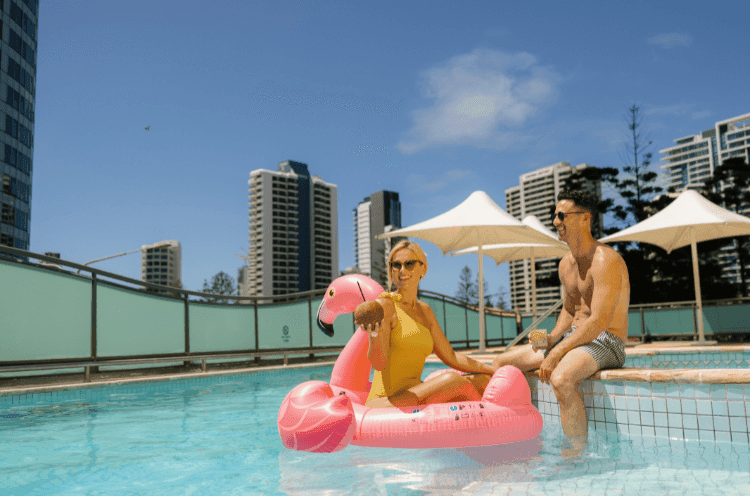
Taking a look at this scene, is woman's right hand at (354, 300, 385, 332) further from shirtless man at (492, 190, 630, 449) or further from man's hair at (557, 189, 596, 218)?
man's hair at (557, 189, 596, 218)

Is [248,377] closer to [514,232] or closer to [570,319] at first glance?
[514,232]

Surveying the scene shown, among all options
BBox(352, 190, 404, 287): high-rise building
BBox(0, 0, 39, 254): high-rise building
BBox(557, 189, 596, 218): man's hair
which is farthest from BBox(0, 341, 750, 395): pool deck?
BBox(352, 190, 404, 287): high-rise building

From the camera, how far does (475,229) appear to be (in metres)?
10.5

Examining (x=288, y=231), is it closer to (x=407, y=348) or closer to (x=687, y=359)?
(x=687, y=359)

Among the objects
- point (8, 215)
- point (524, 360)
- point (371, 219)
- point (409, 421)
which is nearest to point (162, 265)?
point (371, 219)

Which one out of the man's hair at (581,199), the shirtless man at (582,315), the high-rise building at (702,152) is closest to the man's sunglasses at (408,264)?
the shirtless man at (582,315)


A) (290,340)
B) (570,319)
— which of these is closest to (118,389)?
(290,340)

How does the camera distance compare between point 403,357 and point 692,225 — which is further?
point 692,225

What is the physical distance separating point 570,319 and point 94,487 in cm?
330

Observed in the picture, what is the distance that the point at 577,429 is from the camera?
347cm

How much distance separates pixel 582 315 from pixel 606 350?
0.28 meters

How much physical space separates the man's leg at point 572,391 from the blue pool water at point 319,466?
134mm

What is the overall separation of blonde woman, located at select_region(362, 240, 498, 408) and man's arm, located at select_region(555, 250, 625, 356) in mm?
798

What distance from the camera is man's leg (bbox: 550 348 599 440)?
342 cm
